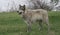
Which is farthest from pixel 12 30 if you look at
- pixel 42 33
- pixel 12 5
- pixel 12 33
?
pixel 12 5

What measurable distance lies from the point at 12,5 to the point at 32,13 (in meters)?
16.6

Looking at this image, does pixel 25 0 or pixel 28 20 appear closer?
pixel 28 20

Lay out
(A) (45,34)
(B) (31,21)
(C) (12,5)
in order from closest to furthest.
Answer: (A) (45,34) < (B) (31,21) < (C) (12,5)

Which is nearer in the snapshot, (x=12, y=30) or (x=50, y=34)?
(x=50, y=34)

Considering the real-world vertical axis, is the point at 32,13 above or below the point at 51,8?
above

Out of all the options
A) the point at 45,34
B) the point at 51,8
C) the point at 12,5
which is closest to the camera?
the point at 45,34

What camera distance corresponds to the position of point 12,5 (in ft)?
95.8

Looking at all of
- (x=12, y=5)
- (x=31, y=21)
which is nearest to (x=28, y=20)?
(x=31, y=21)

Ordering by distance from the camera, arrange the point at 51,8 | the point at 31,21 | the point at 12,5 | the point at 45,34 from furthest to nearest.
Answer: the point at 51,8 → the point at 12,5 → the point at 31,21 → the point at 45,34

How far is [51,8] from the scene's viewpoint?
32.5m

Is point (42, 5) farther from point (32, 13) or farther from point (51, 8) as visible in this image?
point (32, 13)

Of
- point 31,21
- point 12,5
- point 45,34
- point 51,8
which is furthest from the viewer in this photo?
point 51,8

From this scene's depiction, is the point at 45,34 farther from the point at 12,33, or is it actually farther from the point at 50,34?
the point at 12,33

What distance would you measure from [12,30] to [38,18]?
154 centimetres
